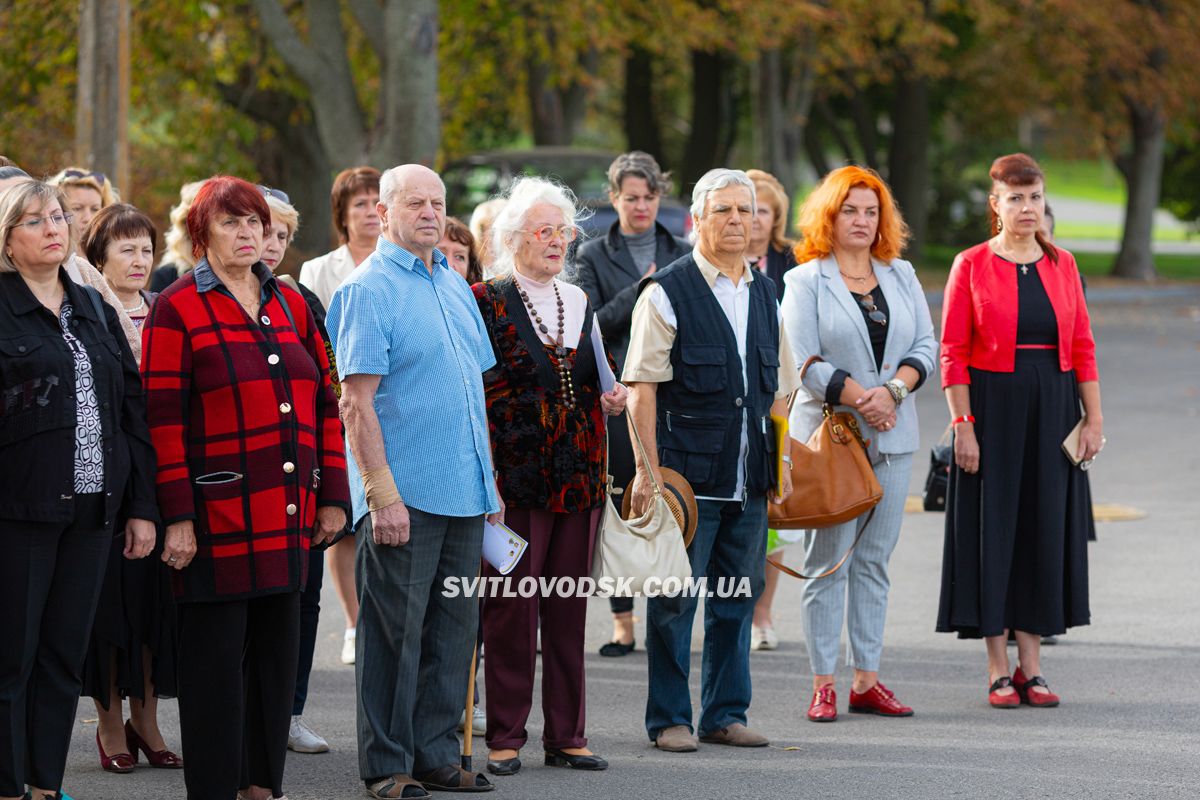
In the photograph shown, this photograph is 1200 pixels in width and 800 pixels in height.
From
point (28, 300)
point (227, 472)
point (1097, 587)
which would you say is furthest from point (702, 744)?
point (1097, 587)

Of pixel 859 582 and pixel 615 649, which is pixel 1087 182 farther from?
pixel 859 582

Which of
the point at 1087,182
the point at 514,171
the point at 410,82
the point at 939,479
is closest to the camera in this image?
the point at 939,479

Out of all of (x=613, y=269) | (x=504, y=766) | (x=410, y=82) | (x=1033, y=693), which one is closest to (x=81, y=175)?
(x=613, y=269)

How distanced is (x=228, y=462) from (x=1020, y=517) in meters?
3.50

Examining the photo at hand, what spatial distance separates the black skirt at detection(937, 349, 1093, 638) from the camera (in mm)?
6762

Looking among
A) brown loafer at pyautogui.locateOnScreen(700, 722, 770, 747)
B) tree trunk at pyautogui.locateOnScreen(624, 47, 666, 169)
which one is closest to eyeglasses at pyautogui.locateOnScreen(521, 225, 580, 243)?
brown loafer at pyautogui.locateOnScreen(700, 722, 770, 747)

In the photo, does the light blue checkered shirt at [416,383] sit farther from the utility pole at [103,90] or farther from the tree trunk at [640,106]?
the tree trunk at [640,106]

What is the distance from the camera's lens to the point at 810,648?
6.64m

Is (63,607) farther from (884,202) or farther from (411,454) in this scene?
(884,202)

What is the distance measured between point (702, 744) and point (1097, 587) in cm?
354

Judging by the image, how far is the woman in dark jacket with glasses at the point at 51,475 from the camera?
15.4ft

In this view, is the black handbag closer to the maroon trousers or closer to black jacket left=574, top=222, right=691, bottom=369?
black jacket left=574, top=222, right=691, bottom=369

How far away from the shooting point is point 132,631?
5.72 meters

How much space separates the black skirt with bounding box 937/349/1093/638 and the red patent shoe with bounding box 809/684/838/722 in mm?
634
